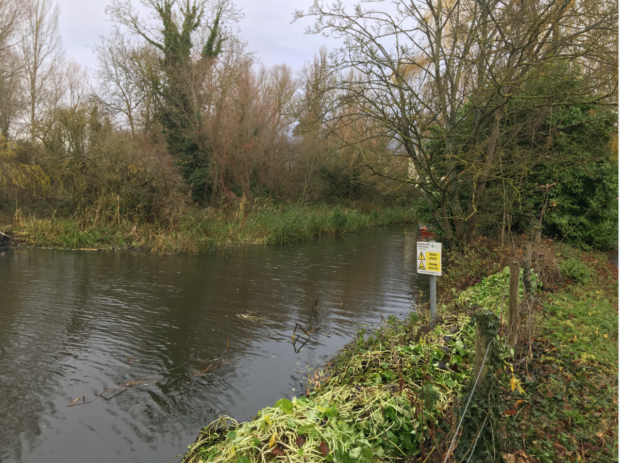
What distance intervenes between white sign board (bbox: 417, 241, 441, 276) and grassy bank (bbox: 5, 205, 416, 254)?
11.4 metres

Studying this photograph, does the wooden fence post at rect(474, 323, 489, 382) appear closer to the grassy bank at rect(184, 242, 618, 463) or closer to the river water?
the grassy bank at rect(184, 242, 618, 463)

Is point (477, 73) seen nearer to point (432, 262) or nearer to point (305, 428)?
point (432, 262)

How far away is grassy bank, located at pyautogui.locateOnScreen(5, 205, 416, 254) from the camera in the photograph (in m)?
15.8

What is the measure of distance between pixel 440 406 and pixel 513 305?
1.46m

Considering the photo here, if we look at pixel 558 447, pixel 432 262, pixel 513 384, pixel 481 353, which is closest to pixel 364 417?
pixel 481 353

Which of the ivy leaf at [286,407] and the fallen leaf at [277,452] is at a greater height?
the ivy leaf at [286,407]

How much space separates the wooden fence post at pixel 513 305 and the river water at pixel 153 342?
247 centimetres

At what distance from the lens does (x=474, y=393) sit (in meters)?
3.18

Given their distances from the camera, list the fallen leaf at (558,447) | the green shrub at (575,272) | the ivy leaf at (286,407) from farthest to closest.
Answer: the green shrub at (575,272) → the ivy leaf at (286,407) → the fallen leaf at (558,447)

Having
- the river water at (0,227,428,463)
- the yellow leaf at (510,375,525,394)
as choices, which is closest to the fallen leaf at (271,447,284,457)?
the river water at (0,227,428,463)

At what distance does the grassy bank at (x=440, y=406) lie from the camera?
3.13 m

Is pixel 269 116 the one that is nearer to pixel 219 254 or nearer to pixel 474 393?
pixel 219 254

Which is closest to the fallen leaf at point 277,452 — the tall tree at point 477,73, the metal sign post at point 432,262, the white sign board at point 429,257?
the metal sign post at point 432,262

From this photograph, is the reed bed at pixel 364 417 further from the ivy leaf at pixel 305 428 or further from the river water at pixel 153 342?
the river water at pixel 153 342
